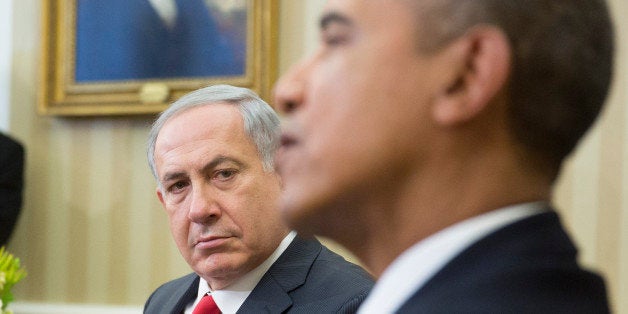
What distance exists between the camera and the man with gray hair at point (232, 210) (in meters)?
2.80

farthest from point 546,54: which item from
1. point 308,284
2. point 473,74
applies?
point 308,284

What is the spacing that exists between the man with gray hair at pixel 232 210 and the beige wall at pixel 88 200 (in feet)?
6.54

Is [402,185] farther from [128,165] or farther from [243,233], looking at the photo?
[128,165]

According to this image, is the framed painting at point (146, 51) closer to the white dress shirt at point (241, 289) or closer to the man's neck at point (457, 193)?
the white dress shirt at point (241, 289)

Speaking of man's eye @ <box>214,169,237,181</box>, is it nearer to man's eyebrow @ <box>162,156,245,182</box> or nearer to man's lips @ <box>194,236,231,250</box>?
man's eyebrow @ <box>162,156,245,182</box>

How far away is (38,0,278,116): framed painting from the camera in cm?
497

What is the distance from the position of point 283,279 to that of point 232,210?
293 mm

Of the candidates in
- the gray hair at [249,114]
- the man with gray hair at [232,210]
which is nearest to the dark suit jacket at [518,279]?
the man with gray hair at [232,210]

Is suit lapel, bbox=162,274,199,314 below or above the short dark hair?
below

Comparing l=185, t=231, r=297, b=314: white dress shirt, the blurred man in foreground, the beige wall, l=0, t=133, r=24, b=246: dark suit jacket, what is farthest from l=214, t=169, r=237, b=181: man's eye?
l=0, t=133, r=24, b=246: dark suit jacket

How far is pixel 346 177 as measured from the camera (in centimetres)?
115

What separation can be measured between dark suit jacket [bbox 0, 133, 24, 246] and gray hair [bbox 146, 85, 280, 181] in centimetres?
261

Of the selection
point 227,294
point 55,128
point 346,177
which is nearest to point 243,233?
point 227,294

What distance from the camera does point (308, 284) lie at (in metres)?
2.74
